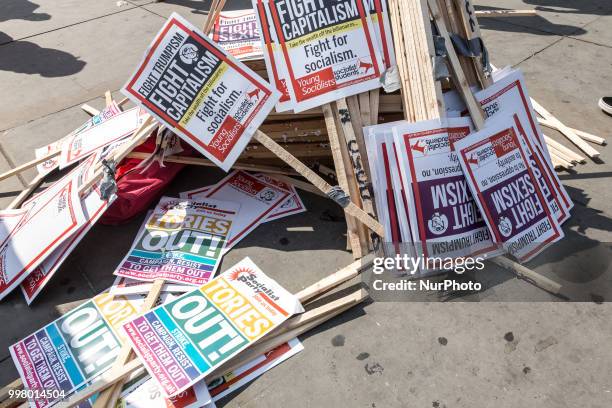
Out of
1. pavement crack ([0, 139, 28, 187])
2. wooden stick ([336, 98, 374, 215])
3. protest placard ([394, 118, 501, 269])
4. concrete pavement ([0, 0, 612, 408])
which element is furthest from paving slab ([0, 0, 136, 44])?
protest placard ([394, 118, 501, 269])

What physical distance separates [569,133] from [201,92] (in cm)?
314

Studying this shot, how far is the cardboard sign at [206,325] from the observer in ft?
8.82

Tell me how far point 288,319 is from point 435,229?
3.52 ft

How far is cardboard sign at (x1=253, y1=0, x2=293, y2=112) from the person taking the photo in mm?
3252

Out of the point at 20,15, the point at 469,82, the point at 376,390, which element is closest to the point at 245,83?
the point at 469,82

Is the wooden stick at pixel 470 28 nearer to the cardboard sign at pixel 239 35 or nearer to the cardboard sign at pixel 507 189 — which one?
the cardboard sign at pixel 507 189

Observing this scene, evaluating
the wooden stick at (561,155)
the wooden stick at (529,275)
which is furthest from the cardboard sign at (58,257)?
the wooden stick at (561,155)

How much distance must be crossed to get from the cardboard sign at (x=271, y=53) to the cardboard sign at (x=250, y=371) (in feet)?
4.98

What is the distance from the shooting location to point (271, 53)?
3291mm

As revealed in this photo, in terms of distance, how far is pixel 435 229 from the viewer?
10.5ft

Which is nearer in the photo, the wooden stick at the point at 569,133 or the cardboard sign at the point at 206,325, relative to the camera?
the cardboard sign at the point at 206,325

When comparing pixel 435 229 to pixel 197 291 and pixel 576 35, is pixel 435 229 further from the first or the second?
pixel 576 35

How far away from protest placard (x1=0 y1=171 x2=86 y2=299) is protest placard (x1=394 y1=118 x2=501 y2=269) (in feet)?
7.17

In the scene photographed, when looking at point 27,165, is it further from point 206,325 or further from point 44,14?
point 44,14
